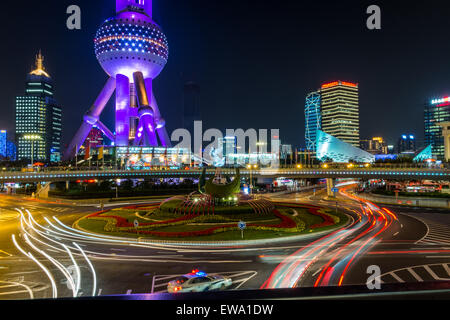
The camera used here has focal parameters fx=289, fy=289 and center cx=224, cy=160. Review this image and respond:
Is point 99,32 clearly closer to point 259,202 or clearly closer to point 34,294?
point 259,202

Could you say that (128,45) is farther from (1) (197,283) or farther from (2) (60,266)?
(1) (197,283)

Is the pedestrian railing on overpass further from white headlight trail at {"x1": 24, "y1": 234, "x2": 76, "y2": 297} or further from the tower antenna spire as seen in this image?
the tower antenna spire

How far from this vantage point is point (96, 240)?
81.8 feet

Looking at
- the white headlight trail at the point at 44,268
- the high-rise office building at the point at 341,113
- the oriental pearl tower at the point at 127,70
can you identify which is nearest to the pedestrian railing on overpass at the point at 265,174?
the white headlight trail at the point at 44,268

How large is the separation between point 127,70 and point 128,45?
8397 mm

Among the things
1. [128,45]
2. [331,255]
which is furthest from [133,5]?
[331,255]

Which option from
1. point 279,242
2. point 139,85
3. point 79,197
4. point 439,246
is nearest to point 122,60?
point 139,85

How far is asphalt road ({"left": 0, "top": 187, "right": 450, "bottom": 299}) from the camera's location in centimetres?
1545

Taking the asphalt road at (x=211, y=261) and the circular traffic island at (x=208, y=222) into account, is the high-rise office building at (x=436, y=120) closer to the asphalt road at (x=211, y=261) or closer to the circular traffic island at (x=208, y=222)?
the circular traffic island at (x=208, y=222)

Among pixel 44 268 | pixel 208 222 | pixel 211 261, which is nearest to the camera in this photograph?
pixel 44 268

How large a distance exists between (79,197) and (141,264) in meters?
42.3

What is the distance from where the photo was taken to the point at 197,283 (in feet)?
46.5

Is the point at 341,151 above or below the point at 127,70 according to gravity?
below

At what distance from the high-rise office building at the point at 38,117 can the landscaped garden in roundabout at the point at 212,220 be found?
6558 inches
